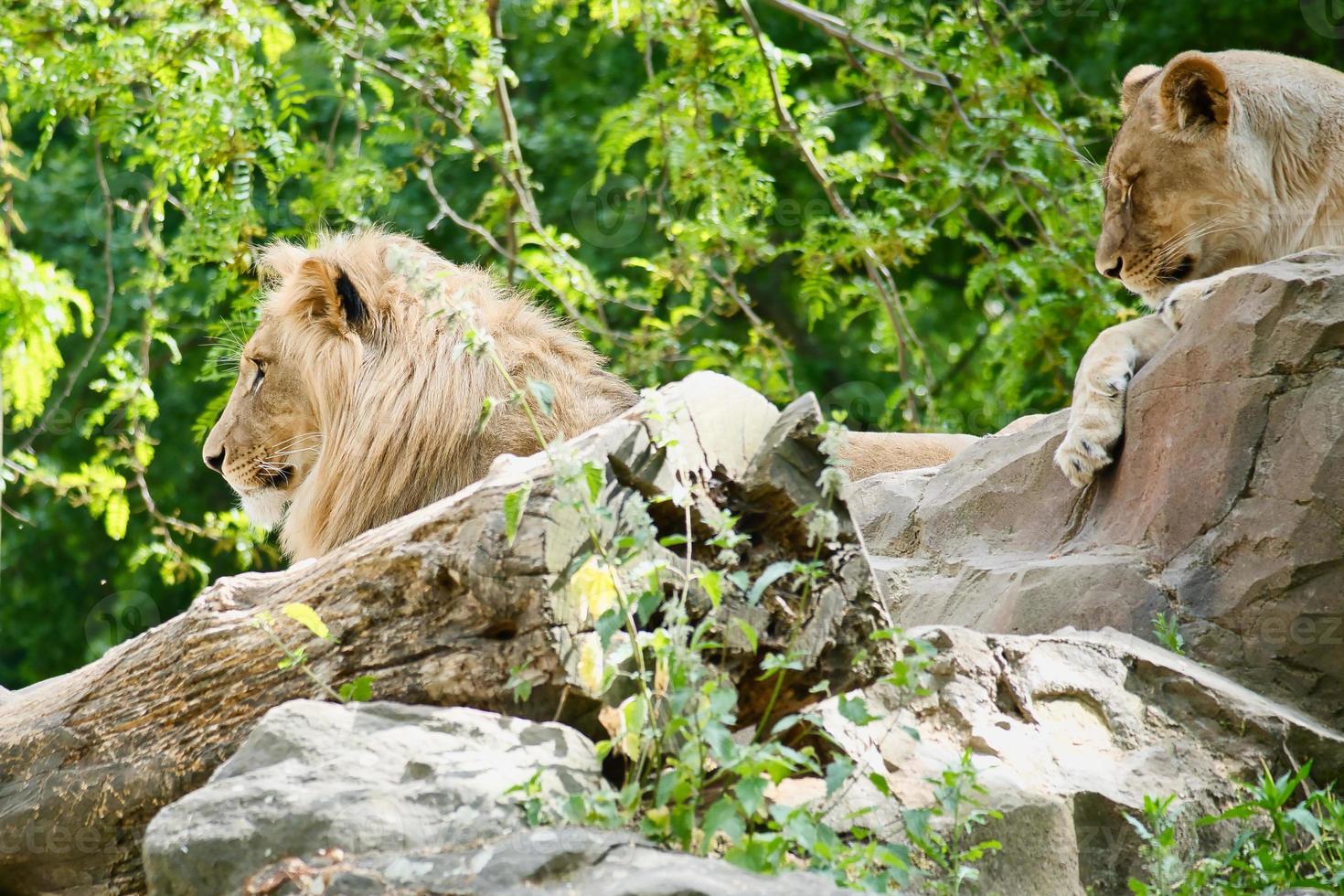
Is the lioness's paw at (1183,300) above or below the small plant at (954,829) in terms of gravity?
above

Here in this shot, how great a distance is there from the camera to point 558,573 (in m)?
2.93

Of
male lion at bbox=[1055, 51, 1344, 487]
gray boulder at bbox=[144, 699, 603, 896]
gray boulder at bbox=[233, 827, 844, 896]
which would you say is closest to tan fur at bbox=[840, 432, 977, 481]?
male lion at bbox=[1055, 51, 1344, 487]

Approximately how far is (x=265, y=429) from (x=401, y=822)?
274 cm

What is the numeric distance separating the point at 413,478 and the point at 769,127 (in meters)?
4.95

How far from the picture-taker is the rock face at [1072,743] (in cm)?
318

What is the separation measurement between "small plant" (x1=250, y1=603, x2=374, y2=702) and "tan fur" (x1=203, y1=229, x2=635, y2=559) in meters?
1.19

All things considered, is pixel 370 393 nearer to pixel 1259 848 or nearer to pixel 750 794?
pixel 750 794

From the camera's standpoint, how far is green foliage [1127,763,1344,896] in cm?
306

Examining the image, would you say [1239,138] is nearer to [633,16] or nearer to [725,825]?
[725,825]

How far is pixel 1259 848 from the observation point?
3.21 m

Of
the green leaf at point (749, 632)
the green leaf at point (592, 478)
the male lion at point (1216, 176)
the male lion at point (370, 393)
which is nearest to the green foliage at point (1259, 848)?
the green leaf at point (749, 632)

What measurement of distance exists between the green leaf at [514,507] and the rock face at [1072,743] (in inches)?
33.6

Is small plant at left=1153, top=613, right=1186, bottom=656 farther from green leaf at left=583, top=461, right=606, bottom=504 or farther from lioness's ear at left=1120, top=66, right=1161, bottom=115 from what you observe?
lioness's ear at left=1120, top=66, right=1161, bottom=115

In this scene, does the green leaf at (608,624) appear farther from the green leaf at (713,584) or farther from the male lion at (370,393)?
the male lion at (370,393)
